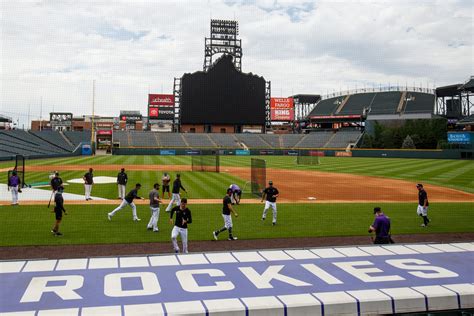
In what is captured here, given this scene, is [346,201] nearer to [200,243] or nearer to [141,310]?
[200,243]

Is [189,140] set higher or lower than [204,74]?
lower

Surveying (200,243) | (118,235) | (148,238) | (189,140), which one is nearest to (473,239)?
(200,243)

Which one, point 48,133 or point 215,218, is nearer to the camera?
point 215,218

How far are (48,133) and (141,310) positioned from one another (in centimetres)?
7687

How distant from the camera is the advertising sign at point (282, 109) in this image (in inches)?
4163

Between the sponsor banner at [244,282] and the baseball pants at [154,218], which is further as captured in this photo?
the baseball pants at [154,218]

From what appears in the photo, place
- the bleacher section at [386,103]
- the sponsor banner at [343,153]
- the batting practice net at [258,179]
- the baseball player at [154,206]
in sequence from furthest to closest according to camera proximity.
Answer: the bleacher section at [386,103] < the sponsor banner at [343,153] < the batting practice net at [258,179] < the baseball player at [154,206]

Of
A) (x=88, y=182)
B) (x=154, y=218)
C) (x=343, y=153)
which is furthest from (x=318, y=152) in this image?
(x=154, y=218)

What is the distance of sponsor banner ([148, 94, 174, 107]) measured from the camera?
323ft

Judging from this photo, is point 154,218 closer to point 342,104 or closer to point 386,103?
point 386,103

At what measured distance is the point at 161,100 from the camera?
3898 inches

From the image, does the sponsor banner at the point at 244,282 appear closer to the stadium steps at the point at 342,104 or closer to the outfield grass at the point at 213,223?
the outfield grass at the point at 213,223

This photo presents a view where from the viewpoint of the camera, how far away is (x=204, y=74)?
83.4 metres

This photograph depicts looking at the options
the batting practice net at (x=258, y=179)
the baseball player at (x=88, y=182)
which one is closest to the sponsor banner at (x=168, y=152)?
the batting practice net at (x=258, y=179)
